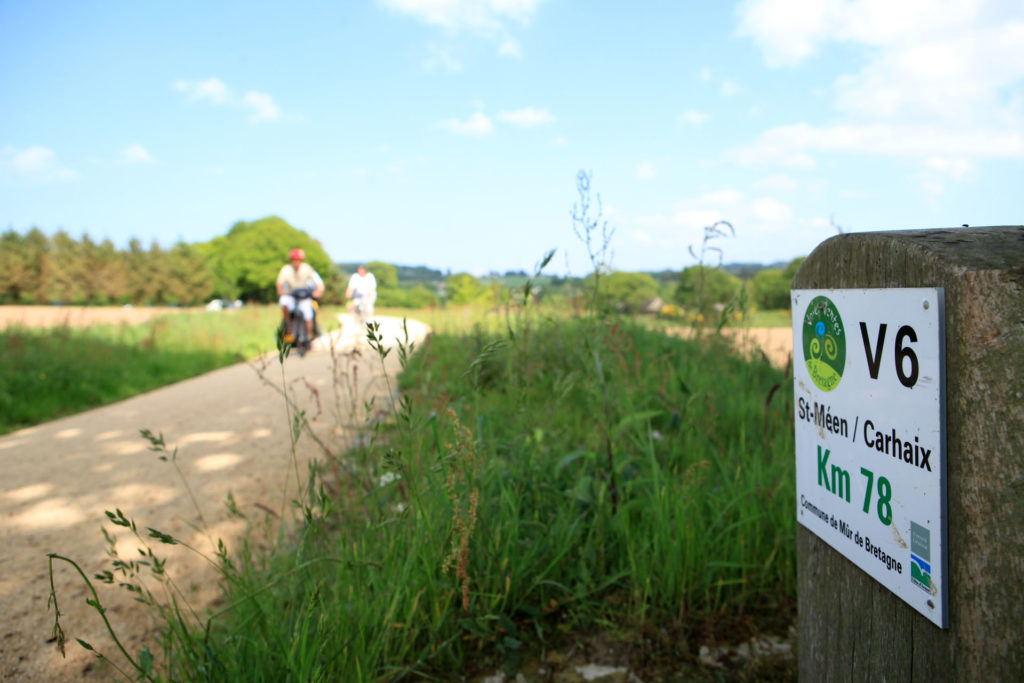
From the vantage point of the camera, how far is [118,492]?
12.6ft

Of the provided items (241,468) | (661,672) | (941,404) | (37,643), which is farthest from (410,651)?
(241,468)

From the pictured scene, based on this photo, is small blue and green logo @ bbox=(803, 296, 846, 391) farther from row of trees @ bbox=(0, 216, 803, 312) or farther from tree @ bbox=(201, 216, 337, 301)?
tree @ bbox=(201, 216, 337, 301)

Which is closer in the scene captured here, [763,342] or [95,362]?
[763,342]

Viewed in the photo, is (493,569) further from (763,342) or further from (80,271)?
(80,271)

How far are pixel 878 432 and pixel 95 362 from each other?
981 cm

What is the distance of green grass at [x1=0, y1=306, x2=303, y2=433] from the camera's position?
22.6 ft

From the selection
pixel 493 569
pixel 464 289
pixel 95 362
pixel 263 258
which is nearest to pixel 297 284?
pixel 95 362

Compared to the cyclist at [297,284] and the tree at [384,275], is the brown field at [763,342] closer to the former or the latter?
the tree at [384,275]

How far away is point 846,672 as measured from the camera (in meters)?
1.49

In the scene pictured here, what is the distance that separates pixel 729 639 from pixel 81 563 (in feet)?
9.68

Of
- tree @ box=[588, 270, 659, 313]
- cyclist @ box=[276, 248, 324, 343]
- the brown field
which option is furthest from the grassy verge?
cyclist @ box=[276, 248, 324, 343]

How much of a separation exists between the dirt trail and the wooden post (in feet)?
5.29

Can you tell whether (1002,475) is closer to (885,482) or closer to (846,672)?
(885,482)

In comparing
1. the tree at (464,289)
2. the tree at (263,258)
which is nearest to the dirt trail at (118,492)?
the tree at (464,289)
